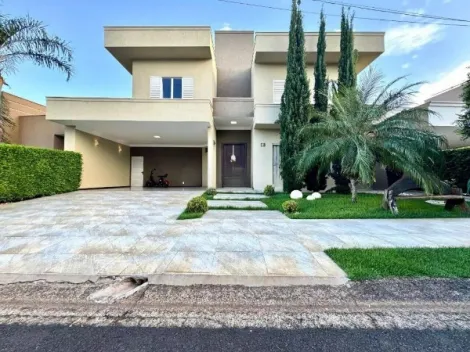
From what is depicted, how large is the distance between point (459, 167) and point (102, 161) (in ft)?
59.1

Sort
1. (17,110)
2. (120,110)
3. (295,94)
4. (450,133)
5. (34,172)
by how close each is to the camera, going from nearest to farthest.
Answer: (34,172) → (295,94) → (120,110) → (450,133) → (17,110)

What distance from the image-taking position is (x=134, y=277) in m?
3.11

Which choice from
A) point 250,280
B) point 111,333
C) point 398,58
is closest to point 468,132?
point 398,58

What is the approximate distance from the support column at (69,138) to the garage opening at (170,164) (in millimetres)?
6270

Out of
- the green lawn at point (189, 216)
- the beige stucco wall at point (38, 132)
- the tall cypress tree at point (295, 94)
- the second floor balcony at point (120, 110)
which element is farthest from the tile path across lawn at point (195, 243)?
the beige stucco wall at point (38, 132)

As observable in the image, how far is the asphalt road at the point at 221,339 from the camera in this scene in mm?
1954

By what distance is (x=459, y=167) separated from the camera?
36.3ft

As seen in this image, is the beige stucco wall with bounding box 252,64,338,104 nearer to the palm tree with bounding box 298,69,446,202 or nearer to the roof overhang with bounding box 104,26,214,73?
the roof overhang with bounding box 104,26,214,73

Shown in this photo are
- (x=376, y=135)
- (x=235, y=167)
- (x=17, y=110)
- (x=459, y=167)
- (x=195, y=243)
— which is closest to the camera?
(x=195, y=243)

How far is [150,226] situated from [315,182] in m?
7.87

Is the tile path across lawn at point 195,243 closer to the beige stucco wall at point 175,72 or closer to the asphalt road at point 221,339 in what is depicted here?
the asphalt road at point 221,339

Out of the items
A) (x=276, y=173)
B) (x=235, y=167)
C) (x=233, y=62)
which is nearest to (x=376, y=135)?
(x=276, y=173)

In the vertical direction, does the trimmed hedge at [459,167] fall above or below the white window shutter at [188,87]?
below

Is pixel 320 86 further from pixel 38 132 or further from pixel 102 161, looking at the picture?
pixel 38 132
